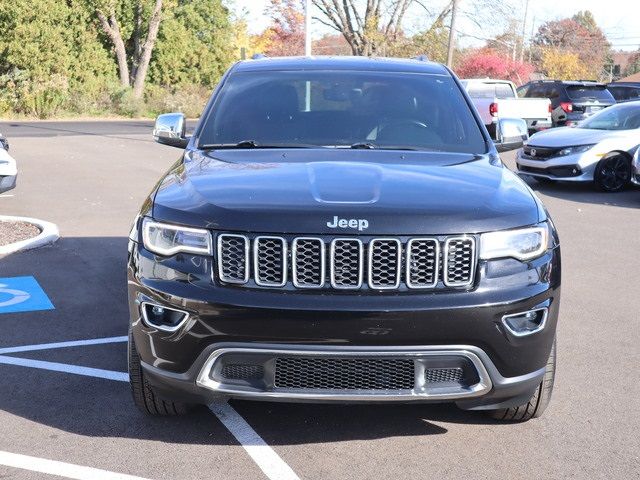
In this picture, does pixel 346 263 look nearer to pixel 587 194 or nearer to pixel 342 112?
pixel 342 112

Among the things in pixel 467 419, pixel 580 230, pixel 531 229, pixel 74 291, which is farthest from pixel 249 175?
pixel 580 230

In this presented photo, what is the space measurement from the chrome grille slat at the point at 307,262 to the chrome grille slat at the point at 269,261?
0.15 ft

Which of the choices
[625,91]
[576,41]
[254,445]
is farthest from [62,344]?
[576,41]

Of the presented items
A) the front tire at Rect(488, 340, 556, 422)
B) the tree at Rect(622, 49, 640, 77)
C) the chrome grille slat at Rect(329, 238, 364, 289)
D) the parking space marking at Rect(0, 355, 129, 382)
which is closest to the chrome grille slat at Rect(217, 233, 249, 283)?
the chrome grille slat at Rect(329, 238, 364, 289)

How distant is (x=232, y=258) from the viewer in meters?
3.68

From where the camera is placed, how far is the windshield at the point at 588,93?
2411cm

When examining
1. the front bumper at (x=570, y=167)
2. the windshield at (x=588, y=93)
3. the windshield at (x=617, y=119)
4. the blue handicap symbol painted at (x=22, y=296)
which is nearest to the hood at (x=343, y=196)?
the blue handicap symbol painted at (x=22, y=296)

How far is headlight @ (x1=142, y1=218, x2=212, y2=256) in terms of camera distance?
3.70m

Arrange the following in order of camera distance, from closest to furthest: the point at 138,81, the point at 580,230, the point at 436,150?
the point at 436,150 → the point at 580,230 → the point at 138,81

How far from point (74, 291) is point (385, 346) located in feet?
13.5

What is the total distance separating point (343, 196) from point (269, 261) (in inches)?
17.4

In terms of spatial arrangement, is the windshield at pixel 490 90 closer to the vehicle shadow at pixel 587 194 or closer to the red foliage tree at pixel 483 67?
the vehicle shadow at pixel 587 194

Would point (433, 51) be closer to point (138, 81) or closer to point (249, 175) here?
point (138, 81)

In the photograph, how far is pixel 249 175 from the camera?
162 inches
